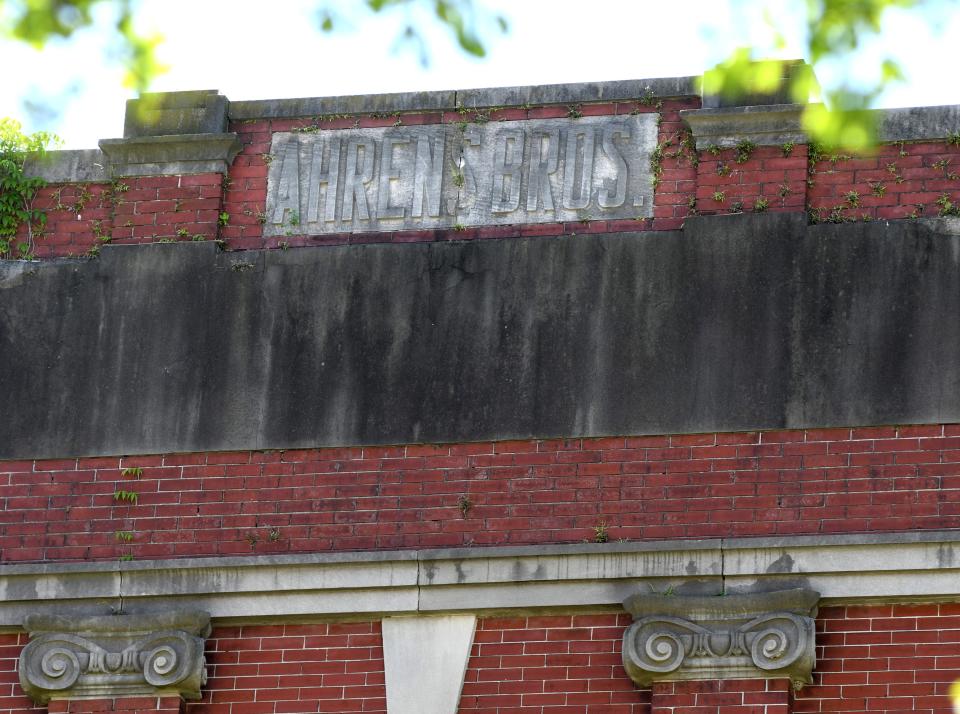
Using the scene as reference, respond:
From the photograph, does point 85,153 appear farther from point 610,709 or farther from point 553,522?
point 610,709

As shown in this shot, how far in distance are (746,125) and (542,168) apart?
1.18m

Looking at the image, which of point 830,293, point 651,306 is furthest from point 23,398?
point 830,293

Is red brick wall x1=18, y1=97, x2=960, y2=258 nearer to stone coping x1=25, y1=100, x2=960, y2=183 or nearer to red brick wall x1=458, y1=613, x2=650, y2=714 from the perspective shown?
stone coping x1=25, y1=100, x2=960, y2=183

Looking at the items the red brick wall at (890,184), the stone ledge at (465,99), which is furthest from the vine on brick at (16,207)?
the red brick wall at (890,184)

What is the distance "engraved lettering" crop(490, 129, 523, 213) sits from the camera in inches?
539

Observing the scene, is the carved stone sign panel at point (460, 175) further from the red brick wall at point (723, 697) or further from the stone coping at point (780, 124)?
the red brick wall at point (723, 697)

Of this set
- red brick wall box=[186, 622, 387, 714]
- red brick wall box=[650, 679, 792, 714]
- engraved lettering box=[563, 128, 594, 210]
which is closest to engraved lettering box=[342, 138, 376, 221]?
engraved lettering box=[563, 128, 594, 210]

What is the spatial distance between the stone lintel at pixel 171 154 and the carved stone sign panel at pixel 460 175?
300 millimetres

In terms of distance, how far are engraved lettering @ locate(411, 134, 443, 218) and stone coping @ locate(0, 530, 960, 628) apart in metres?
2.12

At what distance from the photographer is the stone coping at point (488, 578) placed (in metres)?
12.3

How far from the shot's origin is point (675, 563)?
12.6m

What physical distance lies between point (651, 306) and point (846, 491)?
151cm

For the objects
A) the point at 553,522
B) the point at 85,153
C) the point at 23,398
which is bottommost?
the point at 553,522

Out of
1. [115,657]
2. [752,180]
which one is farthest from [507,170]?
[115,657]
